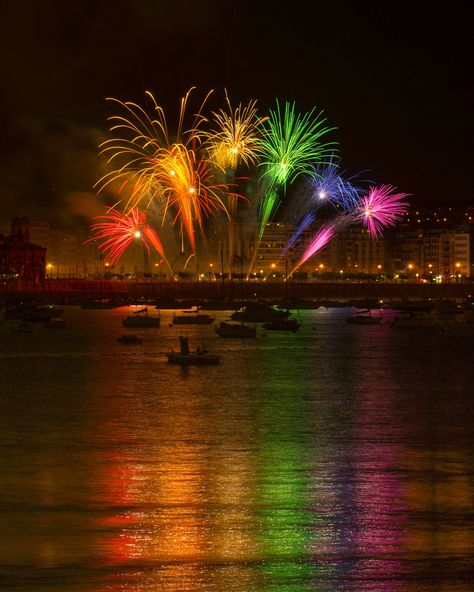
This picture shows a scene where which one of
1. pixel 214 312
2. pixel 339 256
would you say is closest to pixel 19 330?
pixel 214 312

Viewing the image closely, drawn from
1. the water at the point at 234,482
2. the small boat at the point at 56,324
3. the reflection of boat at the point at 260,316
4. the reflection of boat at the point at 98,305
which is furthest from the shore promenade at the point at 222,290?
the water at the point at 234,482

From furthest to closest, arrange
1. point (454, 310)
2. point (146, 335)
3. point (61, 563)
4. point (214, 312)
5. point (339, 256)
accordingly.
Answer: point (339, 256), point (214, 312), point (454, 310), point (146, 335), point (61, 563)

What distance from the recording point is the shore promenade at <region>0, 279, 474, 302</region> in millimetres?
115188

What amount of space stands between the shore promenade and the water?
7629cm

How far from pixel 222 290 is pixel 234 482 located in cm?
9613

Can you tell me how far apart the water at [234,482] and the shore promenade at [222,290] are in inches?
3004

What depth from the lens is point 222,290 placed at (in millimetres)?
113000

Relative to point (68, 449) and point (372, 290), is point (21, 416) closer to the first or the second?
point (68, 449)

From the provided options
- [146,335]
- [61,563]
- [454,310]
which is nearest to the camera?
[61,563]

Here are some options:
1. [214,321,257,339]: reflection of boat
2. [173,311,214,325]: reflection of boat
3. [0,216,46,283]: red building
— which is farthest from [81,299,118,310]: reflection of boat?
[214,321,257,339]: reflection of boat

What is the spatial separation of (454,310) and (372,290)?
40084 millimetres

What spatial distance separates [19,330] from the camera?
204 ft

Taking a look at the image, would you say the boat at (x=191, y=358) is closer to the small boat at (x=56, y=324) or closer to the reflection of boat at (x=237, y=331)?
the reflection of boat at (x=237, y=331)

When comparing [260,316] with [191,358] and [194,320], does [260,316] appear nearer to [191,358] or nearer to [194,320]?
[194,320]
